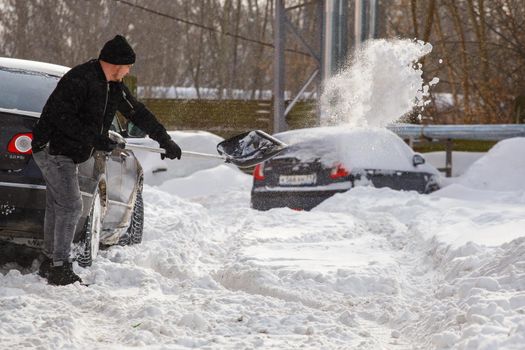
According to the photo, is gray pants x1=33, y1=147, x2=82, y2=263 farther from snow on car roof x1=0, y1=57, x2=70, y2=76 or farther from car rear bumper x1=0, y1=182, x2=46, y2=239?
snow on car roof x1=0, y1=57, x2=70, y2=76

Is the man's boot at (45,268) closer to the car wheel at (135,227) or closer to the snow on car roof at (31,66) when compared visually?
the snow on car roof at (31,66)

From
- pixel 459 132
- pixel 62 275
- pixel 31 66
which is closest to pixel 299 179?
pixel 31 66

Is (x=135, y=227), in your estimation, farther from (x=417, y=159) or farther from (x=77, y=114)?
(x=417, y=159)

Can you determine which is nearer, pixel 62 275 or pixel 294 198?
pixel 62 275

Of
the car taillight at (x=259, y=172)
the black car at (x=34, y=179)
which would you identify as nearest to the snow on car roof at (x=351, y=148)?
the car taillight at (x=259, y=172)

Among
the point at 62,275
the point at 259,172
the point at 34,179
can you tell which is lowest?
the point at 62,275

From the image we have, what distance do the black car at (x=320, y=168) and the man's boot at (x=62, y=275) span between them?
6.68 metres

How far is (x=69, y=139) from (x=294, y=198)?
23.1 feet

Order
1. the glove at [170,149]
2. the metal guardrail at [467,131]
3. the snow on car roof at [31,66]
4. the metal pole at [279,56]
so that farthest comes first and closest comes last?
the metal pole at [279,56] → the metal guardrail at [467,131] → the snow on car roof at [31,66] → the glove at [170,149]

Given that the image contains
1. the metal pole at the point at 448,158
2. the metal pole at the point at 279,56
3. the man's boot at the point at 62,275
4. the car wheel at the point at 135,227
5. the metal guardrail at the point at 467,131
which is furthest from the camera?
the metal pole at the point at 279,56

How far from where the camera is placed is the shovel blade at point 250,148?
8.81 meters

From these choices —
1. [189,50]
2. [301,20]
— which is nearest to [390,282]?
[189,50]

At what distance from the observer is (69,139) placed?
7062 millimetres

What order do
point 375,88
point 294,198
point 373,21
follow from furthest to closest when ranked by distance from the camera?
point 373,21
point 375,88
point 294,198
